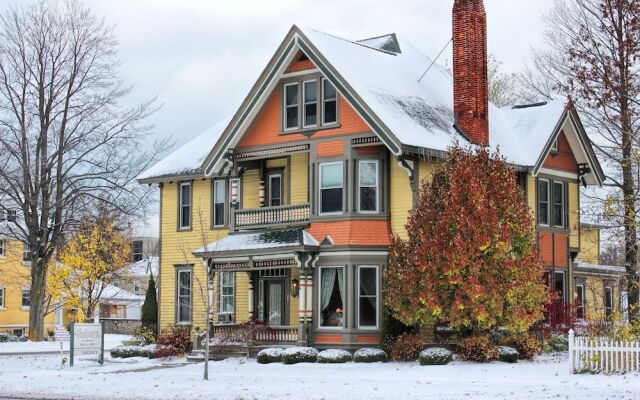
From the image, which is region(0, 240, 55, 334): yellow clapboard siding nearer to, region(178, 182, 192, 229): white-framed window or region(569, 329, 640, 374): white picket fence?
region(178, 182, 192, 229): white-framed window

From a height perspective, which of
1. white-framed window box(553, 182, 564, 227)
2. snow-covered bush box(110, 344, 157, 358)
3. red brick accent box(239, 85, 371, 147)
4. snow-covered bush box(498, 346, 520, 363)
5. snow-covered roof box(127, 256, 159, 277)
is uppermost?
red brick accent box(239, 85, 371, 147)

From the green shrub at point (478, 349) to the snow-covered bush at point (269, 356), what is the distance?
6068 mm

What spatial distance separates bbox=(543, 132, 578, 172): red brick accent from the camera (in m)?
37.6

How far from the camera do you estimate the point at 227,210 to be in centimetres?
3831

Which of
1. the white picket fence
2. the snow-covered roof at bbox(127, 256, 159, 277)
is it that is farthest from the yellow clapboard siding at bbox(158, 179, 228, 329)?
the snow-covered roof at bbox(127, 256, 159, 277)

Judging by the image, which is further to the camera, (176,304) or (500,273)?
(176,304)

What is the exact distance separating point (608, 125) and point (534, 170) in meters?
3.65

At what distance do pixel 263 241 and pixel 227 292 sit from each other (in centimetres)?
472

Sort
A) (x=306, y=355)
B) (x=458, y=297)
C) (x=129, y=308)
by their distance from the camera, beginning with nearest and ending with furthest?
(x=458, y=297) → (x=306, y=355) → (x=129, y=308)

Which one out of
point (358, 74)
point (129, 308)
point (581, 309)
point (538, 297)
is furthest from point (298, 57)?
point (129, 308)

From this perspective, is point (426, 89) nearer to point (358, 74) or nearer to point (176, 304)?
point (358, 74)

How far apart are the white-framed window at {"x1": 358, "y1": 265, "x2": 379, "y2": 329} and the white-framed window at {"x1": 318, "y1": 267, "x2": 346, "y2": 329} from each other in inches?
23.8

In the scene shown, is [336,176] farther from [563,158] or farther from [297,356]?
[563,158]

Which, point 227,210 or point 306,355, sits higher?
point 227,210
